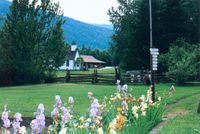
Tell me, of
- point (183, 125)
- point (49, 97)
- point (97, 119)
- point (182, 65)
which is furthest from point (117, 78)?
point (97, 119)

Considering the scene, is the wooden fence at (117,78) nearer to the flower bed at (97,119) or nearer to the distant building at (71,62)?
the flower bed at (97,119)

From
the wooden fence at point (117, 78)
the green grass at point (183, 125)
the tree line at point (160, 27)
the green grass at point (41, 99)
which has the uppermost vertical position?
the tree line at point (160, 27)

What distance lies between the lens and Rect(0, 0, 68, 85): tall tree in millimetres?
22312

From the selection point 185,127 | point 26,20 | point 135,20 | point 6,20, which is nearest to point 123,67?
point 135,20

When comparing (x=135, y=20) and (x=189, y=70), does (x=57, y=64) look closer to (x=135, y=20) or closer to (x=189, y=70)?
(x=135, y=20)

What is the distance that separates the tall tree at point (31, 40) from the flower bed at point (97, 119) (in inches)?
743

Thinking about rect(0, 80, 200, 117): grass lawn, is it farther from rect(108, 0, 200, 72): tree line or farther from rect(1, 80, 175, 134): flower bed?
rect(108, 0, 200, 72): tree line

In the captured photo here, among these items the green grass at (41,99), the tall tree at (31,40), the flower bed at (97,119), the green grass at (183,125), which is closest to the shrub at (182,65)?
the green grass at (41,99)

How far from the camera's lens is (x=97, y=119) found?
3.17 metres

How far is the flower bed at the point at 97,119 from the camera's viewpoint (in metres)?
2.64

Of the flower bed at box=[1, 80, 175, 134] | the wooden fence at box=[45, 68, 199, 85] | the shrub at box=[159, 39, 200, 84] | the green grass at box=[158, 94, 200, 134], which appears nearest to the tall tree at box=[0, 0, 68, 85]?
the wooden fence at box=[45, 68, 199, 85]

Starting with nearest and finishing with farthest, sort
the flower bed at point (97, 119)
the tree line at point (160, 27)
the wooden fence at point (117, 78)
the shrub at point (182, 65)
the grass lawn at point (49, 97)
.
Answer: the flower bed at point (97, 119) < the grass lawn at point (49, 97) < the shrub at point (182, 65) < the wooden fence at point (117, 78) < the tree line at point (160, 27)

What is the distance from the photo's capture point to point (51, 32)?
24141mm

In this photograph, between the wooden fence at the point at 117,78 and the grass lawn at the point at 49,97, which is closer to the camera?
the grass lawn at the point at 49,97
